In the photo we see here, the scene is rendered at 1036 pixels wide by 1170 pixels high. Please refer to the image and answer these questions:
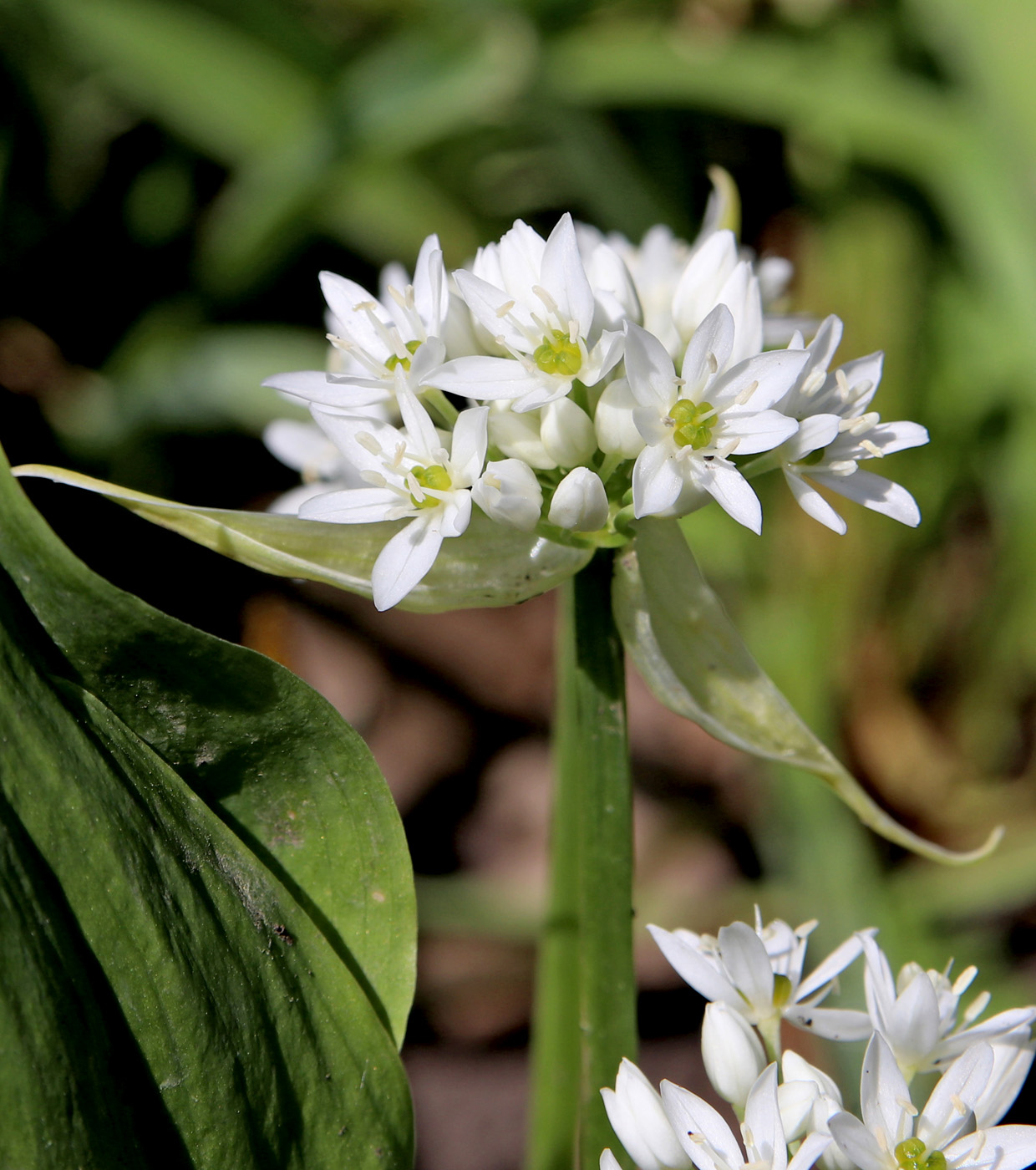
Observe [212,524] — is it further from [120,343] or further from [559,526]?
[120,343]

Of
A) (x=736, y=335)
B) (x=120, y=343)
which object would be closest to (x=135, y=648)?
(x=736, y=335)

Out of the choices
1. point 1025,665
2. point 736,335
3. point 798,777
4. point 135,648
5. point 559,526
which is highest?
point 736,335

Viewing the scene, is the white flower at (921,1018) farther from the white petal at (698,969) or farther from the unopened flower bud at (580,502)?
the unopened flower bud at (580,502)

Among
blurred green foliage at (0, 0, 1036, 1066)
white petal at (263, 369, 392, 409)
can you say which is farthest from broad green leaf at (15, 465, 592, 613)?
blurred green foliage at (0, 0, 1036, 1066)

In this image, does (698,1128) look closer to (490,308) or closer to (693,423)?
(693,423)

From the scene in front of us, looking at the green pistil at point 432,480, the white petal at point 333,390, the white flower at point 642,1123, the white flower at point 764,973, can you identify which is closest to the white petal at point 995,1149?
the white flower at point 764,973

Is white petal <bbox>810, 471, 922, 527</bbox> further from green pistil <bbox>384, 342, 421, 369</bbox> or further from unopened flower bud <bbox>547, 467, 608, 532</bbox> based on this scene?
green pistil <bbox>384, 342, 421, 369</bbox>

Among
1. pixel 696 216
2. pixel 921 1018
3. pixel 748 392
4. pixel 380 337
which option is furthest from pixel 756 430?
pixel 696 216
